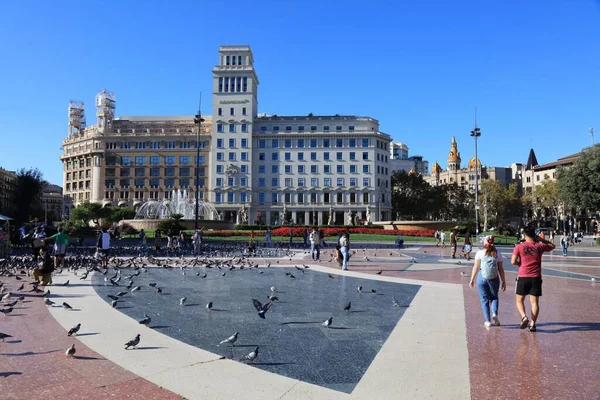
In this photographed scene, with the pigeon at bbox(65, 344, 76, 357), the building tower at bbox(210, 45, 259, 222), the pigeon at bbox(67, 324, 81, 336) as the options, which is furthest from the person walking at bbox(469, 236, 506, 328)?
the building tower at bbox(210, 45, 259, 222)

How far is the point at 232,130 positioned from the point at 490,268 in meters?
86.0

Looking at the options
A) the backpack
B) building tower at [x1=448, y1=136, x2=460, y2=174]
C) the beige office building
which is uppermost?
building tower at [x1=448, y1=136, x2=460, y2=174]

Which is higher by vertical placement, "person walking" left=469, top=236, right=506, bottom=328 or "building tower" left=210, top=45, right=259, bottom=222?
"building tower" left=210, top=45, right=259, bottom=222

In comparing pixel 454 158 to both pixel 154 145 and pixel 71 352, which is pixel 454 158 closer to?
pixel 154 145

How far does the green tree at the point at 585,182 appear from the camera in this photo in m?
47.8

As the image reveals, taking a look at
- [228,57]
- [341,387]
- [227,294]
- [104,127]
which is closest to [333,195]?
[228,57]

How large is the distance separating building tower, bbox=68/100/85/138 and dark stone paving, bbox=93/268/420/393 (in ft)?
380

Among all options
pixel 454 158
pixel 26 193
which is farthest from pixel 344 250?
pixel 454 158

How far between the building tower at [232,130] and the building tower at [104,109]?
28603mm

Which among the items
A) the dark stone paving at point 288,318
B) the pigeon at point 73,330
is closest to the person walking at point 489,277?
the dark stone paving at point 288,318

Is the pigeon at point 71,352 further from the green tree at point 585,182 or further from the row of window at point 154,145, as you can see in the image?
the row of window at point 154,145

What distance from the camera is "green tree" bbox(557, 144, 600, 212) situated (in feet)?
157

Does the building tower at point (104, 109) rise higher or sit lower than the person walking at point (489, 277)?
higher

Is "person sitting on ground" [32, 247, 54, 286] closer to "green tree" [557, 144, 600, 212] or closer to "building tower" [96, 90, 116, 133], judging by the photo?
"green tree" [557, 144, 600, 212]
